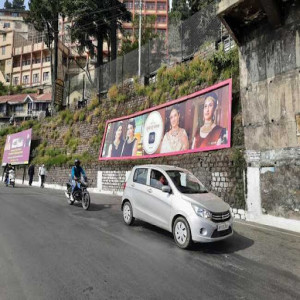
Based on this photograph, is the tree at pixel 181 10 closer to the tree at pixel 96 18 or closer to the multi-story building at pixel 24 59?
the tree at pixel 96 18

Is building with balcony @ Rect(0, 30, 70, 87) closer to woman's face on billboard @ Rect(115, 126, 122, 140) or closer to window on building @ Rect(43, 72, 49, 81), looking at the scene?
window on building @ Rect(43, 72, 49, 81)

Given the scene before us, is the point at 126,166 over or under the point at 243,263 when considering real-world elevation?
over

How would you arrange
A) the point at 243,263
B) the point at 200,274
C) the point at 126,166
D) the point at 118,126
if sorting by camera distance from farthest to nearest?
the point at 118,126
the point at 126,166
the point at 243,263
the point at 200,274

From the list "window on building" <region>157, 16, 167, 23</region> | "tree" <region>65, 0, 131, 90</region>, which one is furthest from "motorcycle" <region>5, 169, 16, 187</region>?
"window on building" <region>157, 16, 167, 23</region>

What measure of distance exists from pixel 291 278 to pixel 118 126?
15.8 m

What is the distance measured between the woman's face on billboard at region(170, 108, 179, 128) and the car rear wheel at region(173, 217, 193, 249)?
26.7 ft

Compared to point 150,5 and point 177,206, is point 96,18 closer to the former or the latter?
point 177,206

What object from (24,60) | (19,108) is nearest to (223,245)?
(19,108)

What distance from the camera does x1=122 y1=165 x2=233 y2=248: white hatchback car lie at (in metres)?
5.97

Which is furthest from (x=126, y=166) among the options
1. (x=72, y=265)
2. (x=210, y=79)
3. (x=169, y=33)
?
(x=72, y=265)

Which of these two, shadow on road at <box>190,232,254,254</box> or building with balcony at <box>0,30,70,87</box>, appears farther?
building with balcony at <box>0,30,70,87</box>

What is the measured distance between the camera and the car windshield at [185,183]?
22.5 feet

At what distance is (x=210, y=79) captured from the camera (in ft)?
41.6

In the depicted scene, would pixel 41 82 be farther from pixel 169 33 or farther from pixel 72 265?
pixel 72 265
